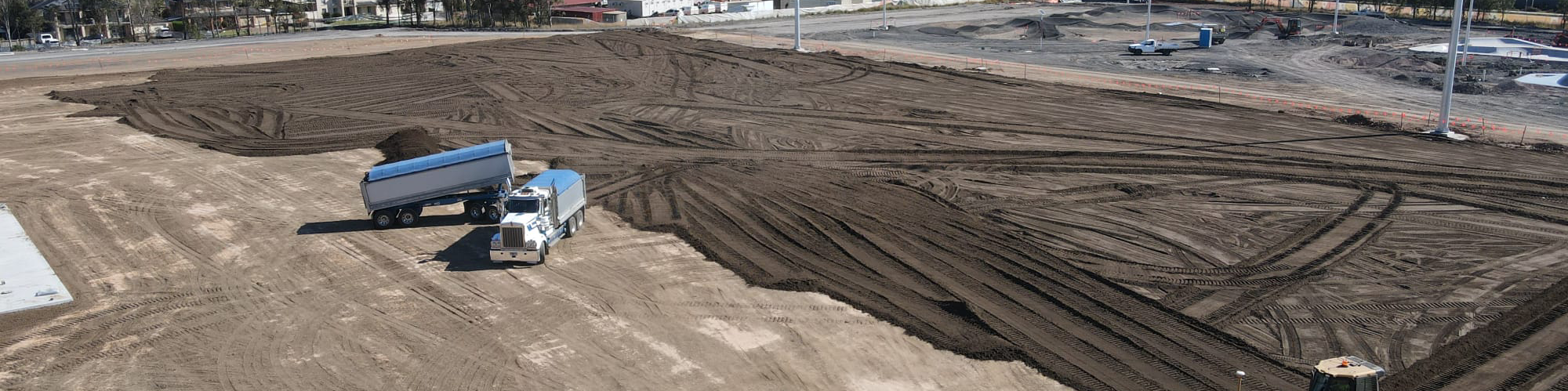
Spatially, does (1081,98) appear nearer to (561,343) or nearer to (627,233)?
(627,233)

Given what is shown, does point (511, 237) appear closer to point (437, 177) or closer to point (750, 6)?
point (437, 177)

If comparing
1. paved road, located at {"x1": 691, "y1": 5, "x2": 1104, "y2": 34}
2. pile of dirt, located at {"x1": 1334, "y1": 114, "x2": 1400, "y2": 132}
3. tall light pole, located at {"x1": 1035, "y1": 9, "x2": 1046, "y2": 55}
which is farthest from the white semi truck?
paved road, located at {"x1": 691, "y1": 5, "x2": 1104, "y2": 34}

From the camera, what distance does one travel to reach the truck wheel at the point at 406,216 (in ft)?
85.3

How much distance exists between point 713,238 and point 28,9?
77.6m

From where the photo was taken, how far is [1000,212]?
26.6 metres

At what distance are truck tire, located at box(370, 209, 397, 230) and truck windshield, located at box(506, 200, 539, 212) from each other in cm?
476

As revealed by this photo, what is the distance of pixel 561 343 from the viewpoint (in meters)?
18.8

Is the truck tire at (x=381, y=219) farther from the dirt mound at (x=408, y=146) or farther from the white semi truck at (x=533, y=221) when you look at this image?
the dirt mound at (x=408, y=146)

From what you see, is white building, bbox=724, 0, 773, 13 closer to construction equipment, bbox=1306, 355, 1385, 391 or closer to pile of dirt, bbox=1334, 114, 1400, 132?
pile of dirt, bbox=1334, 114, 1400, 132

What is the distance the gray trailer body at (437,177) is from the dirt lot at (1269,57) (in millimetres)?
30215

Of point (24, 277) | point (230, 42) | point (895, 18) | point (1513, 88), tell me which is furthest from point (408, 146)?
point (895, 18)

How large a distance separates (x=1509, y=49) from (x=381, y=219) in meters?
61.5

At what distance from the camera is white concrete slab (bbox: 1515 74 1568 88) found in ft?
147

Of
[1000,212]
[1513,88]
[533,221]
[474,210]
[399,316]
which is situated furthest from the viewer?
[1513,88]
